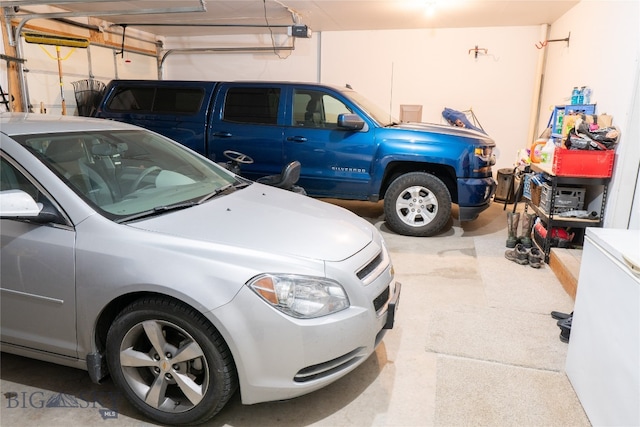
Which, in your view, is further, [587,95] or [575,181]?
[587,95]

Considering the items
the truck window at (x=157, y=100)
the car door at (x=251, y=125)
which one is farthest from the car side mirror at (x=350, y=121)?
the truck window at (x=157, y=100)

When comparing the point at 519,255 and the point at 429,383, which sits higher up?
the point at 519,255

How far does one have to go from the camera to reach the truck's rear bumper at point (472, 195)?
5.18 meters

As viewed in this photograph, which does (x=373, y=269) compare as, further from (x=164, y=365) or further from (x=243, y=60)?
(x=243, y=60)

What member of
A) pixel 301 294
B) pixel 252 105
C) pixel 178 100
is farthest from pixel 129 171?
pixel 178 100

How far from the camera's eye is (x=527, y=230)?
16.5 ft

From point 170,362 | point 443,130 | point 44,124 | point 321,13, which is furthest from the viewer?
point 321,13

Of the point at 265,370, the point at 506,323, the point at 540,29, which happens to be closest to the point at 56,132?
the point at 265,370

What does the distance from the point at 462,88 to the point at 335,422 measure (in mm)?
7863

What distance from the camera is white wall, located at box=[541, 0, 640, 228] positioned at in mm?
4004

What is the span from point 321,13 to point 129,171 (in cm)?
601

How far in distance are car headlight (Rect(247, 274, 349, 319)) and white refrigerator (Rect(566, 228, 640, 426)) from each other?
1221mm

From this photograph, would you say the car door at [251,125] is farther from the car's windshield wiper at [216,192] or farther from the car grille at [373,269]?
the car grille at [373,269]

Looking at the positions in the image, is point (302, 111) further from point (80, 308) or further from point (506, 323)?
point (80, 308)
